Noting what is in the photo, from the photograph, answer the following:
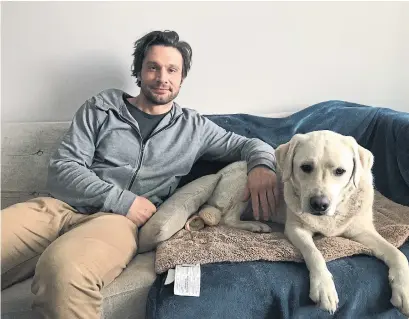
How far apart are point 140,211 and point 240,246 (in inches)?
18.5

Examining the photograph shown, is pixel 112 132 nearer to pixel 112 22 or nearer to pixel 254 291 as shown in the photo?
pixel 112 22

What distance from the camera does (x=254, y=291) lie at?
1.51m

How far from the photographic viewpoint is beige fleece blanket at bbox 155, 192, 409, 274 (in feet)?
5.21

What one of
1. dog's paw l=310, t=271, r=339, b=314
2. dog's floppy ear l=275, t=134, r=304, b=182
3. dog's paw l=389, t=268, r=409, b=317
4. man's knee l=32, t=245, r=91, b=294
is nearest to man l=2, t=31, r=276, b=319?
man's knee l=32, t=245, r=91, b=294

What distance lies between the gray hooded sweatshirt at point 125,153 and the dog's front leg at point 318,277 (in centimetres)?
47

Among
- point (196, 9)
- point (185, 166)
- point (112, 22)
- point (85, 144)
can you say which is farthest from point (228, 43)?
point (85, 144)

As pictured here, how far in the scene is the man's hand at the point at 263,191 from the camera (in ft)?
6.31

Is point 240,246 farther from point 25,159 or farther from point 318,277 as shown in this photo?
point 25,159

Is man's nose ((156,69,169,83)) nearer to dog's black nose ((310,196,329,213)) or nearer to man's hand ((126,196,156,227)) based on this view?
man's hand ((126,196,156,227))

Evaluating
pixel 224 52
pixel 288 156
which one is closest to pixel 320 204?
pixel 288 156

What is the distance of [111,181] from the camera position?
6.59ft

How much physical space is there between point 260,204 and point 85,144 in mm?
847

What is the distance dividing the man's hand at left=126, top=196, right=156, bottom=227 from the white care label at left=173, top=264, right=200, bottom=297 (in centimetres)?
38

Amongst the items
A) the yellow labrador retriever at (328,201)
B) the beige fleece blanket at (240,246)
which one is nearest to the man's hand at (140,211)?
the beige fleece blanket at (240,246)
